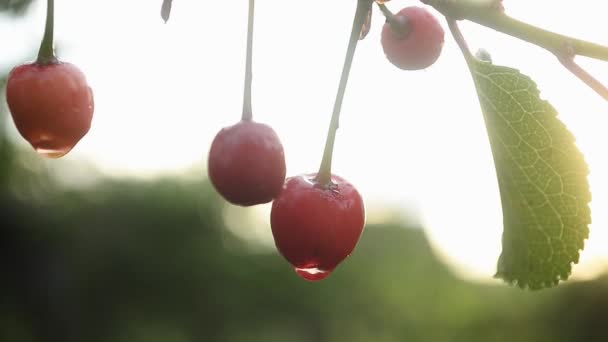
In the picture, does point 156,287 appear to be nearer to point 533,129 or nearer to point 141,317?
point 141,317

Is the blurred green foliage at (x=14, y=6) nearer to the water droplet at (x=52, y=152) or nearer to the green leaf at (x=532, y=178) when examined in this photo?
the water droplet at (x=52, y=152)

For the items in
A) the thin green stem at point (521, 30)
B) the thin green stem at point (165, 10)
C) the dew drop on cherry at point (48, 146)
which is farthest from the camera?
the dew drop on cherry at point (48, 146)

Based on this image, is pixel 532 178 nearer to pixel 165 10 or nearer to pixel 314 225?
pixel 314 225

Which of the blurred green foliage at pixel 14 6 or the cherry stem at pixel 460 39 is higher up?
the blurred green foliage at pixel 14 6

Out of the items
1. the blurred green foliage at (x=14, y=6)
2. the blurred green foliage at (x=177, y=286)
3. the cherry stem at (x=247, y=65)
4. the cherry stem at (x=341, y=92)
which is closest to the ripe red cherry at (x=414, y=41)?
the cherry stem at (x=341, y=92)

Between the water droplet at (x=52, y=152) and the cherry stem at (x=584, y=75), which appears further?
the water droplet at (x=52, y=152)

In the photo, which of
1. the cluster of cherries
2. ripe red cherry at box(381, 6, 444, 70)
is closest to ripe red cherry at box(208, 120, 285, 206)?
the cluster of cherries

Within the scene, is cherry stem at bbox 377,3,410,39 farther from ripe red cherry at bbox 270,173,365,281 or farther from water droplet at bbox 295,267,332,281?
water droplet at bbox 295,267,332,281

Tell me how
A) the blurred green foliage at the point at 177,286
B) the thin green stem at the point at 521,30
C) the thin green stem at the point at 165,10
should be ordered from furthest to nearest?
the blurred green foliage at the point at 177,286 → the thin green stem at the point at 165,10 → the thin green stem at the point at 521,30
